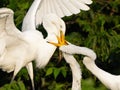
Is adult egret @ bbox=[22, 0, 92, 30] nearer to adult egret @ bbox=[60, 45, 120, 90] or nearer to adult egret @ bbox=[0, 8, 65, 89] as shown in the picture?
adult egret @ bbox=[0, 8, 65, 89]

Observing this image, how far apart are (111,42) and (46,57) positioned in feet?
2.13

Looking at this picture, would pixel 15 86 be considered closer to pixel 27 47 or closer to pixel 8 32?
pixel 27 47

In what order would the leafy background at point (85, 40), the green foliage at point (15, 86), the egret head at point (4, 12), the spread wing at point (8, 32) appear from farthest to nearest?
1. the leafy background at point (85, 40)
2. the green foliage at point (15, 86)
3. the spread wing at point (8, 32)
4. the egret head at point (4, 12)

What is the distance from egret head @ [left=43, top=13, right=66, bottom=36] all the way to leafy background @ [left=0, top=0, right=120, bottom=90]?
39 centimetres

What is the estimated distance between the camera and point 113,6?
859cm

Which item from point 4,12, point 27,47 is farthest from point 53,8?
point 4,12

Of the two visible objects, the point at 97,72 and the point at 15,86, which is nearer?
the point at 97,72

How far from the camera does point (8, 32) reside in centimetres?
755

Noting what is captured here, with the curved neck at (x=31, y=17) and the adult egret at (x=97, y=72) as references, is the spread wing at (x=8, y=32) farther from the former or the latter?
the adult egret at (x=97, y=72)

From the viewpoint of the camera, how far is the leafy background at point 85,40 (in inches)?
328

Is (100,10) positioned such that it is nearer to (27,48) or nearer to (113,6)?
(113,6)

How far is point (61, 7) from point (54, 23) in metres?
0.42

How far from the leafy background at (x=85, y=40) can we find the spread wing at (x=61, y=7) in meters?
0.20

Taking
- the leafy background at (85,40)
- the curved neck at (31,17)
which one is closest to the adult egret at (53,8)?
the curved neck at (31,17)
